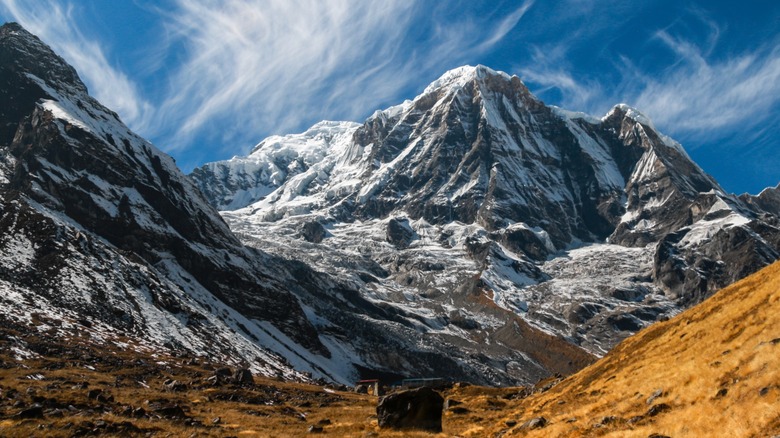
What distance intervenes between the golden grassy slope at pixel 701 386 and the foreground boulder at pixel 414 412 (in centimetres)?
424

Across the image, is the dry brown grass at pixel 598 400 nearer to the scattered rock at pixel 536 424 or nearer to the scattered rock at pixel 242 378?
the scattered rock at pixel 536 424

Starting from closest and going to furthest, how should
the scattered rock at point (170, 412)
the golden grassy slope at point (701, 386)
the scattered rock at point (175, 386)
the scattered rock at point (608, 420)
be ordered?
the golden grassy slope at point (701, 386) < the scattered rock at point (608, 420) < the scattered rock at point (170, 412) < the scattered rock at point (175, 386)

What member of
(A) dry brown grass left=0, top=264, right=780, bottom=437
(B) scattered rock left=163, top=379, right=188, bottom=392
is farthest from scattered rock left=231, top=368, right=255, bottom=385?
(B) scattered rock left=163, top=379, right=188, bottom=392

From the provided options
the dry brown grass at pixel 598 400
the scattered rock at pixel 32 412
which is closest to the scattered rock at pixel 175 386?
the dry brown grass at pixel 598 400

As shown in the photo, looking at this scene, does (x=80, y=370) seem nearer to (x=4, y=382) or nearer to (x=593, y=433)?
(x=4, y=382)

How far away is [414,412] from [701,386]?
1994cm

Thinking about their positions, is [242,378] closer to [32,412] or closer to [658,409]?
[32,412]

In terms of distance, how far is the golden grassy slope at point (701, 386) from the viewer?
2547 cm

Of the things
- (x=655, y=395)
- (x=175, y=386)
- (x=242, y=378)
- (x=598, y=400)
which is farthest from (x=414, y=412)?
(x=242, y=378)

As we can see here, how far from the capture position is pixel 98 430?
36.8 meters

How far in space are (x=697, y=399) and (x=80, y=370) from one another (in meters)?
78.6

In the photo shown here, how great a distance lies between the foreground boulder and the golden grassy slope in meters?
4.24

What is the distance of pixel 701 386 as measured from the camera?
31.4 meters

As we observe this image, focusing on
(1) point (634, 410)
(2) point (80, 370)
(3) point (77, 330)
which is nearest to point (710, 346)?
(1) point (634, 410)
